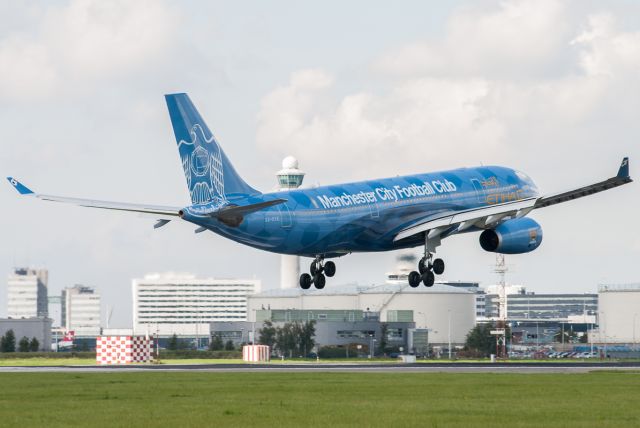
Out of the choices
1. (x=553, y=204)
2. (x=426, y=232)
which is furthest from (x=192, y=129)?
(x=553, y=204)

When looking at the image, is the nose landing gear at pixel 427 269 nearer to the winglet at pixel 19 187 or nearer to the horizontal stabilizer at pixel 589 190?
the horizontal stabilizer at pixel 589 190

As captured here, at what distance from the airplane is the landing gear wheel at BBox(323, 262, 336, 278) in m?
0.06

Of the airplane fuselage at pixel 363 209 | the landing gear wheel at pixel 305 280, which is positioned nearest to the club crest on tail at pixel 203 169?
the airplane fuselage at pixel 363 209

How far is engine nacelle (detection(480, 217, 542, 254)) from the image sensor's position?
276 feet

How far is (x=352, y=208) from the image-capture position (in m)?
78.3

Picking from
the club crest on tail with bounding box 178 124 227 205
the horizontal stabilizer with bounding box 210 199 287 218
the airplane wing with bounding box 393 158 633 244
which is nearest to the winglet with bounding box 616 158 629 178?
the airplane wing with bounding box 393 158 633 244

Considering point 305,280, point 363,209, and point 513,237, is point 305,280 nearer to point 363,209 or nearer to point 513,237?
point 363,209

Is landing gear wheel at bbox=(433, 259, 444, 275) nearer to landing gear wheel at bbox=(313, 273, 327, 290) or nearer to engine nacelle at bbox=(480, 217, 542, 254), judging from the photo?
engine nacelle at bbox=(480, 217, 542, 254)

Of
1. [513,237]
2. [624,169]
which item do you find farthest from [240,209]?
[624,169]
